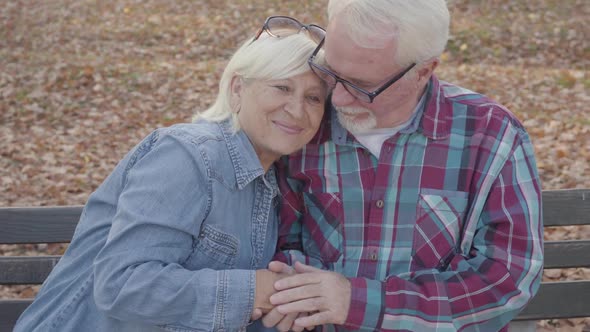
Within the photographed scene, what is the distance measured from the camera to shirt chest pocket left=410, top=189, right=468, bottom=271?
257cm

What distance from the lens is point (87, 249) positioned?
2537 mm

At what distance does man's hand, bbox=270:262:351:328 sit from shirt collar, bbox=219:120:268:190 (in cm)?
36

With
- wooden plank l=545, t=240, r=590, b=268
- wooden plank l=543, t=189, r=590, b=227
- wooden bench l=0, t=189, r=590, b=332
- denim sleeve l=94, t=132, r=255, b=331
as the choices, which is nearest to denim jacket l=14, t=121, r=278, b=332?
denim sleeve l=94, t=132, r=255, b=331

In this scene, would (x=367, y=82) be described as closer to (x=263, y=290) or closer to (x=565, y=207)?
(x=263, y=290)

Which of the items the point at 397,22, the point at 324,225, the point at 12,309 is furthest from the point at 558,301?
the point at 12,309

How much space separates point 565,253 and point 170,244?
1902 millimetres

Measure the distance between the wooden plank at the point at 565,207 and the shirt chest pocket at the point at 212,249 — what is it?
4.86 ft

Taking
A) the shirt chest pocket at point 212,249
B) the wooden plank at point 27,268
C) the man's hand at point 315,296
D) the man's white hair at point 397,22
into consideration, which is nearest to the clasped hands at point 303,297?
the man's hand at point 315,296

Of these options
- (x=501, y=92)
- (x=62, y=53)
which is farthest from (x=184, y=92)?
(x=501, y=92)

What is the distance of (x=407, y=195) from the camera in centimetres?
261

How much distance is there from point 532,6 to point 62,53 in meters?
7.32

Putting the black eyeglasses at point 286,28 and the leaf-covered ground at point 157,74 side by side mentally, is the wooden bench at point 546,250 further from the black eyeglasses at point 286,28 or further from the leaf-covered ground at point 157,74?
the black eyeglasses at point 286,28

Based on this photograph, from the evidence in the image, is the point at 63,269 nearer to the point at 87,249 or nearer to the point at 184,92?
the point at 87,249

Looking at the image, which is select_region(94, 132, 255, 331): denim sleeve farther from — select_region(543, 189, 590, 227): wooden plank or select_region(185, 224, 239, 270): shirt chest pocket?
select_region(543, 189, 590, 227): wooden plank
